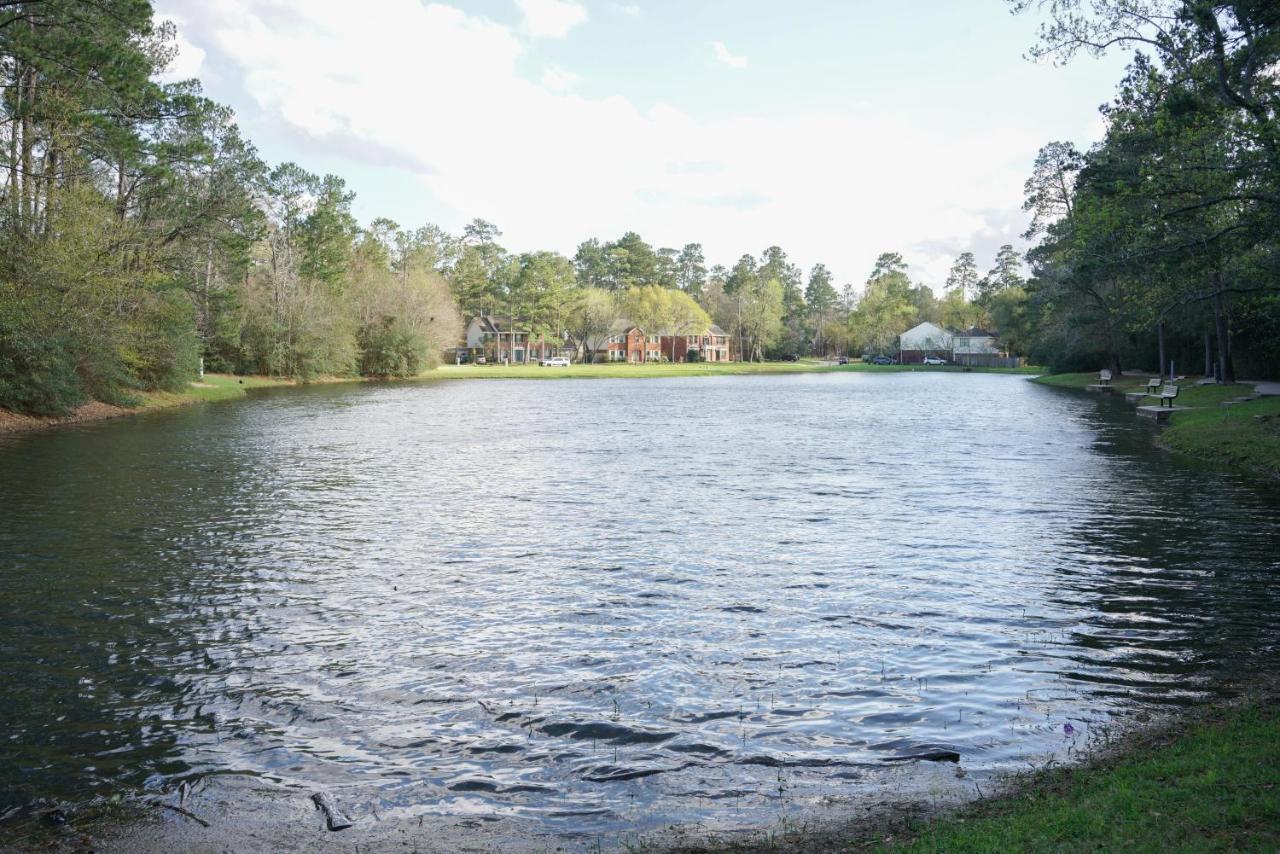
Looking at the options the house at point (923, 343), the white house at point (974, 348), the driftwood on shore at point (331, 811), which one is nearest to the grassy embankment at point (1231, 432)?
the driftwood on shore at point (331, 811)

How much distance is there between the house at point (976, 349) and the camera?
473 ft

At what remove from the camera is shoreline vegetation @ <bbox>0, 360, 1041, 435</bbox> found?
37438mm

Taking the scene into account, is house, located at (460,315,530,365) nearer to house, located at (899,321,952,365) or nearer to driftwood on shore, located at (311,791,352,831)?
house, located at (899,321,952,365)

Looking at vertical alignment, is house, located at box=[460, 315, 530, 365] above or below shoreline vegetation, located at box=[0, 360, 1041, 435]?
above

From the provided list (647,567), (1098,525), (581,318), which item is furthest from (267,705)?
(581,318)

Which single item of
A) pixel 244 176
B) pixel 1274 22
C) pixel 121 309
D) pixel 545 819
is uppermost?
pixel 244 176

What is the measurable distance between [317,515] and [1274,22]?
76.1 feet

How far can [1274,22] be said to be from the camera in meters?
19.5

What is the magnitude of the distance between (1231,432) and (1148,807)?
2658 centimetres

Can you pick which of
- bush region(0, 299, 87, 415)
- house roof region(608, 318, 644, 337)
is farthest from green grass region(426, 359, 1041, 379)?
bush region(0, 299, 87, 415)

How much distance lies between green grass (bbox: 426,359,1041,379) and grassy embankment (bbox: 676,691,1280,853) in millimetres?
95878

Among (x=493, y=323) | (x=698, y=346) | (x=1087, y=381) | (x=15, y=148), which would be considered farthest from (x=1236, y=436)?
(x=698, y=346)

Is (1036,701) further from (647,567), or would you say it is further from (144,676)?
(144,676)

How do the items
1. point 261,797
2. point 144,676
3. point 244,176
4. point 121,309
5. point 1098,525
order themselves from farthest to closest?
point 244,176 < point 121,309 < point 1098,525 < point 144,676 < point 261,797
